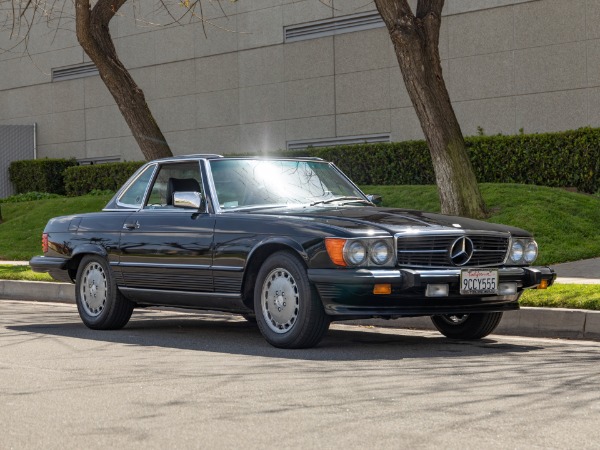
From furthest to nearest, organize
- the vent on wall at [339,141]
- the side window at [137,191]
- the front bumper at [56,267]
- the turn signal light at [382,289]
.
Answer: the vent on wall at [339,141], the front bumper at [56,267], the side window at [137,191], the turn signal light at [382,289]

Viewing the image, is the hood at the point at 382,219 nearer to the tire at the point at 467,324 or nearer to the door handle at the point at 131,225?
the tire at the point at 467,324

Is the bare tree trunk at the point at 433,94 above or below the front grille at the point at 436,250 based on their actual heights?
above

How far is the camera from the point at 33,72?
3631 cm

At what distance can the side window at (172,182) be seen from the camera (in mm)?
10750

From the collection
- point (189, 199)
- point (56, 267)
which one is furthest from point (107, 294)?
point (189, 199)

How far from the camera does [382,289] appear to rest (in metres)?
8.90

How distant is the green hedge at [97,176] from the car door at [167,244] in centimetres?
1880

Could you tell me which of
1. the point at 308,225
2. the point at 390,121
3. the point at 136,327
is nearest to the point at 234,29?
the point at 390,121

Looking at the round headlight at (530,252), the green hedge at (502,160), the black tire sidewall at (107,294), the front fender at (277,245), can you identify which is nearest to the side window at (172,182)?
the black tire sidewall at (107,294)

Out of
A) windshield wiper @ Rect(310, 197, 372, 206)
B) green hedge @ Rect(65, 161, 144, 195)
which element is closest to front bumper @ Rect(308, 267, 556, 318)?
windshield wiper @ Rect(310, 197, 372, 206)

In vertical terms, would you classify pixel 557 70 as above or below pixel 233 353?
above

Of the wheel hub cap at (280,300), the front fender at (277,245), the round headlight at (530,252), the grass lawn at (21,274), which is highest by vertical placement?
the front fender at (277,245)

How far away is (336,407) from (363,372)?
1.49 m

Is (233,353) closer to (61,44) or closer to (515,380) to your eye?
(515,380)
